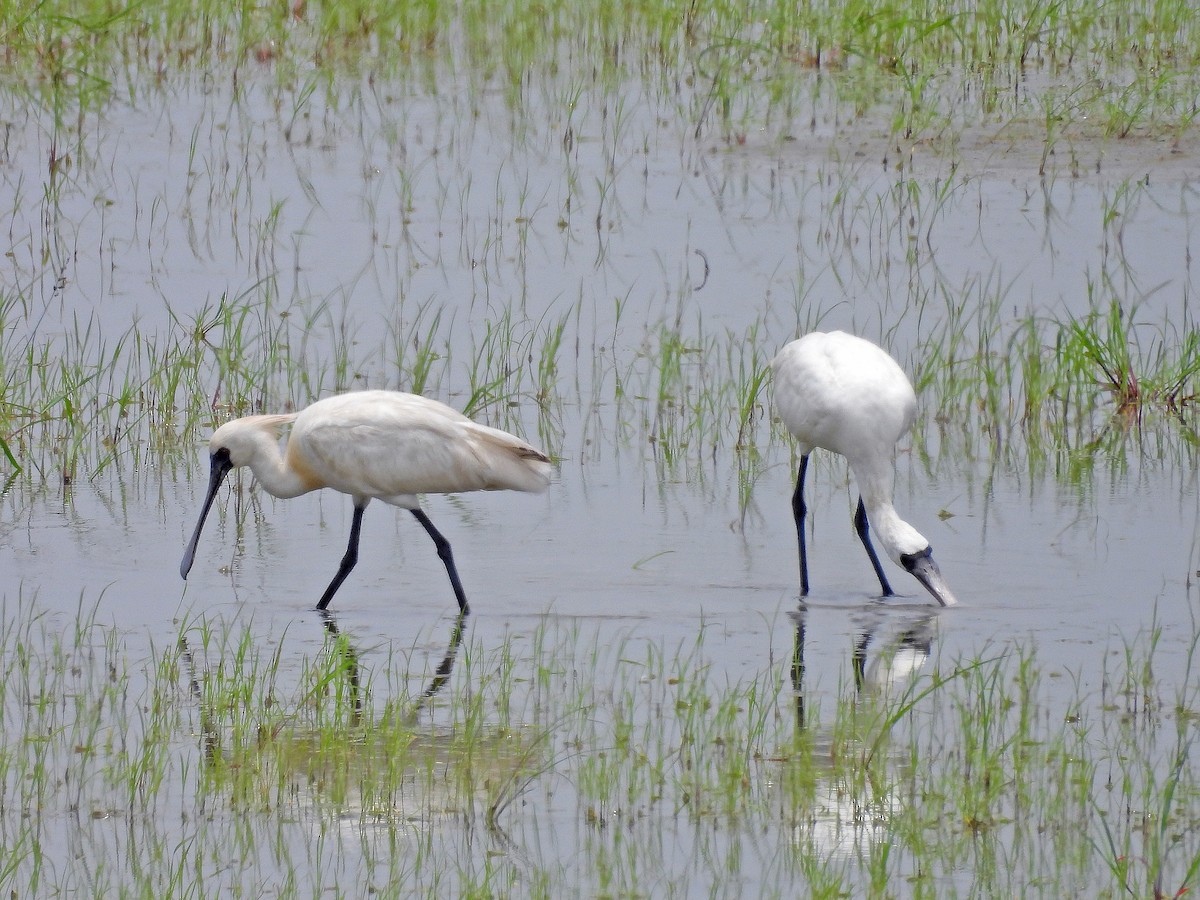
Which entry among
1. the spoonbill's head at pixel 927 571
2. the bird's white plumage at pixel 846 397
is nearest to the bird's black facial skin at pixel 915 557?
the spoonbill's head at pixel 927 571

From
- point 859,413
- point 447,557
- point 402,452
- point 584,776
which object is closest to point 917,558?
point 859,413

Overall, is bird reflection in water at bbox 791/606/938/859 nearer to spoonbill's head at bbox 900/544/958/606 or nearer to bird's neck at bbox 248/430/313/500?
spoonbill's head at bbox 900/544/958/606

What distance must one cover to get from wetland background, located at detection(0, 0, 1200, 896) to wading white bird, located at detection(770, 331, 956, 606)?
289 millimetres

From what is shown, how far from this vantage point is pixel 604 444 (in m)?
10.1

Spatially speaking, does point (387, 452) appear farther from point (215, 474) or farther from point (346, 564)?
point (215, 474)

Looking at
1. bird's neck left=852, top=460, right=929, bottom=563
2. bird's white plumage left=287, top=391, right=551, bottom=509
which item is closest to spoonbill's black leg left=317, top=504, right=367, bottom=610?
bird's white plumage left=287, top=391, right=551, bottom=509

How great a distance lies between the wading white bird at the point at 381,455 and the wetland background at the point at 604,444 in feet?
1.01

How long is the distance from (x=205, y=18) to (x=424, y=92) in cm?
167

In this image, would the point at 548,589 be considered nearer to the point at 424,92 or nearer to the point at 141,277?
the point at 141,277

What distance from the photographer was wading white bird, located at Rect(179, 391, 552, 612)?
838 cm

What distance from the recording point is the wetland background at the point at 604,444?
5.71 m

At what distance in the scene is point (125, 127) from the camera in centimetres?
1445

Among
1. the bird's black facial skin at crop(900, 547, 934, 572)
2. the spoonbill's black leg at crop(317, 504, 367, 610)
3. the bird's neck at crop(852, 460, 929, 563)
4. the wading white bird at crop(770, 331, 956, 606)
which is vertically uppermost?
the wading white bird at crop(770, 331, 956, 606)

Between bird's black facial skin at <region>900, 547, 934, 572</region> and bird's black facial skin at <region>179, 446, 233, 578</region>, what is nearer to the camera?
bird's black facial skin at <region>900, 547, 934, 572</region>
